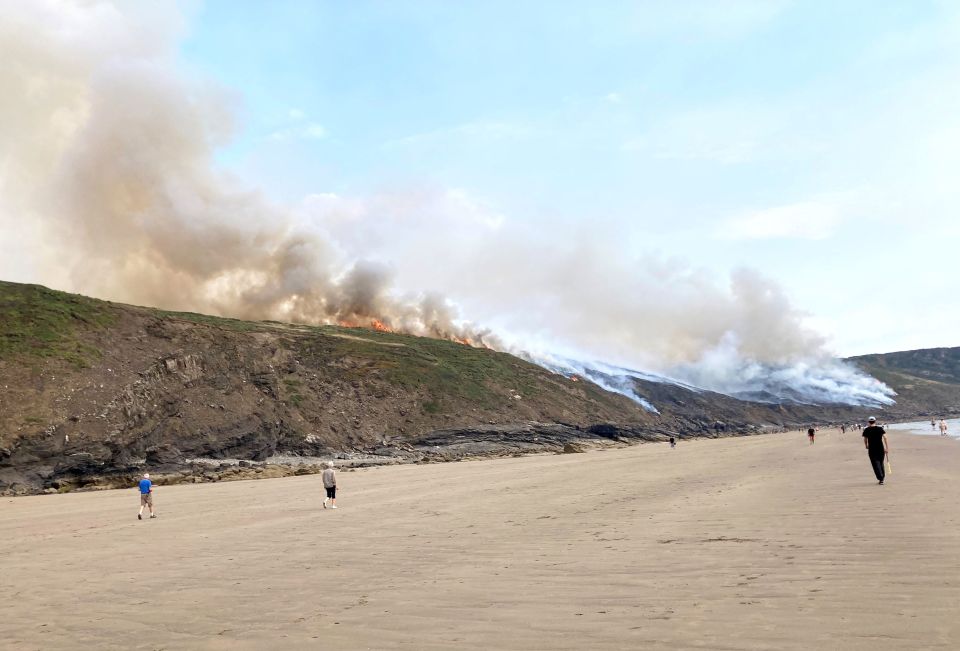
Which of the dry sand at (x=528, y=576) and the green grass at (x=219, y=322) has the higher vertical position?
the green grass at (x=219, y=322)

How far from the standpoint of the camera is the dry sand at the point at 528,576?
673cm

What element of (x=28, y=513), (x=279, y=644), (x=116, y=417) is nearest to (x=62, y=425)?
(x=116, y=417)

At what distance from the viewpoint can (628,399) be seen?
393 feet

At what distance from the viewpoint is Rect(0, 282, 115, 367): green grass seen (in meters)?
56.4

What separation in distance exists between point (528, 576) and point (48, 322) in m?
66.4

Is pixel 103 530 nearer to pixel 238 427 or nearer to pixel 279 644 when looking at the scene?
pixel 279 644

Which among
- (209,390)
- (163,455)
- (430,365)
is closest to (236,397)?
Answer: (209,390)

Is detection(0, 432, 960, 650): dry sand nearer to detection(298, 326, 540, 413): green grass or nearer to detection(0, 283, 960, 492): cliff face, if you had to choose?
detection(0, 283, 960, 492): cliff face

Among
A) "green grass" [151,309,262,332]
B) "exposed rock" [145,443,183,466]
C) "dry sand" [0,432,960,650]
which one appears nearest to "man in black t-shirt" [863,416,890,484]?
"dry sand" [0,432,960,650]

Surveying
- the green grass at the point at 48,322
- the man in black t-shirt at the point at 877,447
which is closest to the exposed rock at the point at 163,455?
the green grass at the point at 48,322

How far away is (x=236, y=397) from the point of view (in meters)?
64.0

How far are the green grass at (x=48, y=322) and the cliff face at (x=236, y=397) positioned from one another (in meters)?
0.16

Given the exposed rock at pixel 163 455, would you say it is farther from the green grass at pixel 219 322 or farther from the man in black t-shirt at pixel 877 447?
the man in black t-shirt at pixel 877 447

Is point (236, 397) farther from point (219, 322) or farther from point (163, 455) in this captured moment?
point (219, 322)
